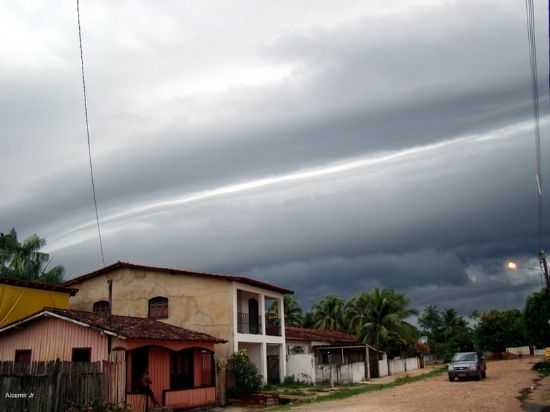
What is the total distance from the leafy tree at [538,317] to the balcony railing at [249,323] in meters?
22.1

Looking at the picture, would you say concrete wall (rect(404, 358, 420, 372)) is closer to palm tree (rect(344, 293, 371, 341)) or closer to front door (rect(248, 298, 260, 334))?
palm tree (rect(344, 293, 371, 341))

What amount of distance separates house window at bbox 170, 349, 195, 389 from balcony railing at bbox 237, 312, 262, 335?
6857 mm

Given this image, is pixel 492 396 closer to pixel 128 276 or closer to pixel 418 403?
pixel 418 403

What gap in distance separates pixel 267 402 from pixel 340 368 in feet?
47.3

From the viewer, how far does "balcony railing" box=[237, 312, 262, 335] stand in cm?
3593

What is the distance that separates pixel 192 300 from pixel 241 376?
5.62 m

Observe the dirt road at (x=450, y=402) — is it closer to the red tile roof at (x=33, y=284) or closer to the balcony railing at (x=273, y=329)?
the balcony railing at (x=273, y=329)

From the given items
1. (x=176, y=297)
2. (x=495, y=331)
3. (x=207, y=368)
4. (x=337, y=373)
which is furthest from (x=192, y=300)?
(x=495, y=331)

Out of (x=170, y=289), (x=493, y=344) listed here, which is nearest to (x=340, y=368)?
(x=170, y=289)

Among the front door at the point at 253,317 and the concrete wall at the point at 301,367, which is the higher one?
the front door at the point at 253,317

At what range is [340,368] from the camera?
1631 inches

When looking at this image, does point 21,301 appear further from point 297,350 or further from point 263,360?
point 297,350

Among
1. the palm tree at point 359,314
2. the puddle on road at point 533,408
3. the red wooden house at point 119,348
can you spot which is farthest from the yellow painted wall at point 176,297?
the palm tree at point 359,314

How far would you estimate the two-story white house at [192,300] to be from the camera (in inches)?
1302
